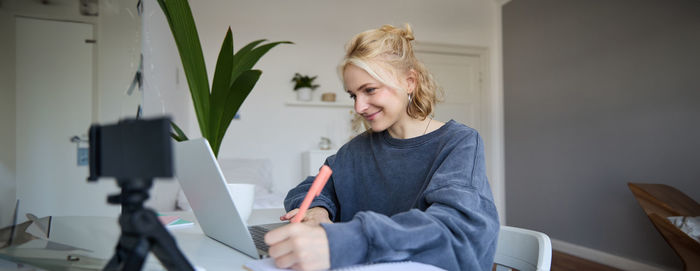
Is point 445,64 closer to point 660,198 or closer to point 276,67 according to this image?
point 276,67

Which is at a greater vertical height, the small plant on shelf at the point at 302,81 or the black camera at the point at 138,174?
the small plant on shelf at the point at 302,81

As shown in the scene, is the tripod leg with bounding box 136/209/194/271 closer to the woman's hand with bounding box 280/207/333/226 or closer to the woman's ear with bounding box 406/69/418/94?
the woman's hand with bounding box 280/207/333/226

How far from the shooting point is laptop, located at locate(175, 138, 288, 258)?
2.13ft

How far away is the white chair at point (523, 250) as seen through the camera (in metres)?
0.81

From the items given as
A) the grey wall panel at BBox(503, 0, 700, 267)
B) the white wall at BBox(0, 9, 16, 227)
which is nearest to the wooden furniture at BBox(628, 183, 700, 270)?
the grey wall panel at BBox(503, 0, 700, 267)

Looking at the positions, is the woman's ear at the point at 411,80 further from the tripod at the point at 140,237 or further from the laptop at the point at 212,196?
the tripod at the point at 140,237

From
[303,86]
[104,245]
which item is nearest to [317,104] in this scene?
[303,86]

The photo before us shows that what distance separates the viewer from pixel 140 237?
37cm

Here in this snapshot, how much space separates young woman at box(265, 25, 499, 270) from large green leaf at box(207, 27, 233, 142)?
0.35 m

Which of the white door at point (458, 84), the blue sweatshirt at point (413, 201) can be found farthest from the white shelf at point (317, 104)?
the blue sweatshirt at point (413, 201)

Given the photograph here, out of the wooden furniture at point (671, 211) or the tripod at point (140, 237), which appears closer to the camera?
the tripod at point (140, 237)

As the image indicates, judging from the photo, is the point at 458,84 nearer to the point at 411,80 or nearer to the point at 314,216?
the point at 411,80

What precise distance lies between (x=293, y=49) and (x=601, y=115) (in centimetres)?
255

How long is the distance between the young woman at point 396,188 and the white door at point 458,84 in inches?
133
